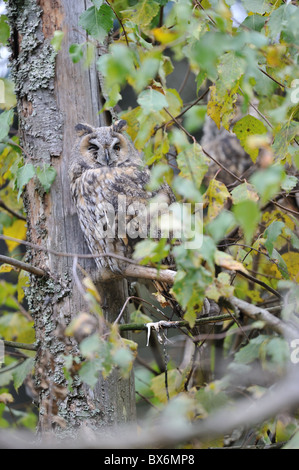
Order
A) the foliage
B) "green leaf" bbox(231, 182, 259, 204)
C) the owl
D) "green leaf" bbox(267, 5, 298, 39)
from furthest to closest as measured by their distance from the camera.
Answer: the owl, "green leaf" bbox(231, 182, 259, 204), "green leaf" bbox(267, 5, 298, 39), the foliage

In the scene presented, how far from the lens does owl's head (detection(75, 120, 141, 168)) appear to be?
7.05 ft

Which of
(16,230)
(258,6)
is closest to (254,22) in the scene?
(258,6)

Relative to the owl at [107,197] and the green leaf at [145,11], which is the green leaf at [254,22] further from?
the owl at [107,197]

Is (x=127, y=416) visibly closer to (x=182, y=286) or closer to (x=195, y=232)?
(x=182, y=286)

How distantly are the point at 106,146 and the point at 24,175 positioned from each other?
1.59 feet

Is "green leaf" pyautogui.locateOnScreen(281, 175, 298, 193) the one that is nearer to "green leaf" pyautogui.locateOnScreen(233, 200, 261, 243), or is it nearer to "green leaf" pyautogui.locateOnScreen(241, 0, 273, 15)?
"green leaf" pyautogui.locateOnScreen(241, 0, 273, 15)

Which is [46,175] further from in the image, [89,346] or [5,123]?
[89,346]

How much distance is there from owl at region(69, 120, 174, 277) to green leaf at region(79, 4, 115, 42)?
0.45 m

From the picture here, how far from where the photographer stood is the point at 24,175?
6.19 feet

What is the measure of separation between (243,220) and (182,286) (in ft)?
0.95

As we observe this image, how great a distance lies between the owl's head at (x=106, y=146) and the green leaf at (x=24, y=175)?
297 millimetres

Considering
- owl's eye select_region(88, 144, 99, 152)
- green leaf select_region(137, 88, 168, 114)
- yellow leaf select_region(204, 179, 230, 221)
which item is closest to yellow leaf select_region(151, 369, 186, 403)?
yellow leaf select_region(204, 179, 230, 221)

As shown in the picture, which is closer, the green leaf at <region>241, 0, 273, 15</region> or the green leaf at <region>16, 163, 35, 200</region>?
the green leaf at <region>241, 0, 273, 15</region>

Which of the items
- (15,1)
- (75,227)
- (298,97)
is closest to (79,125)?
(75,227)
